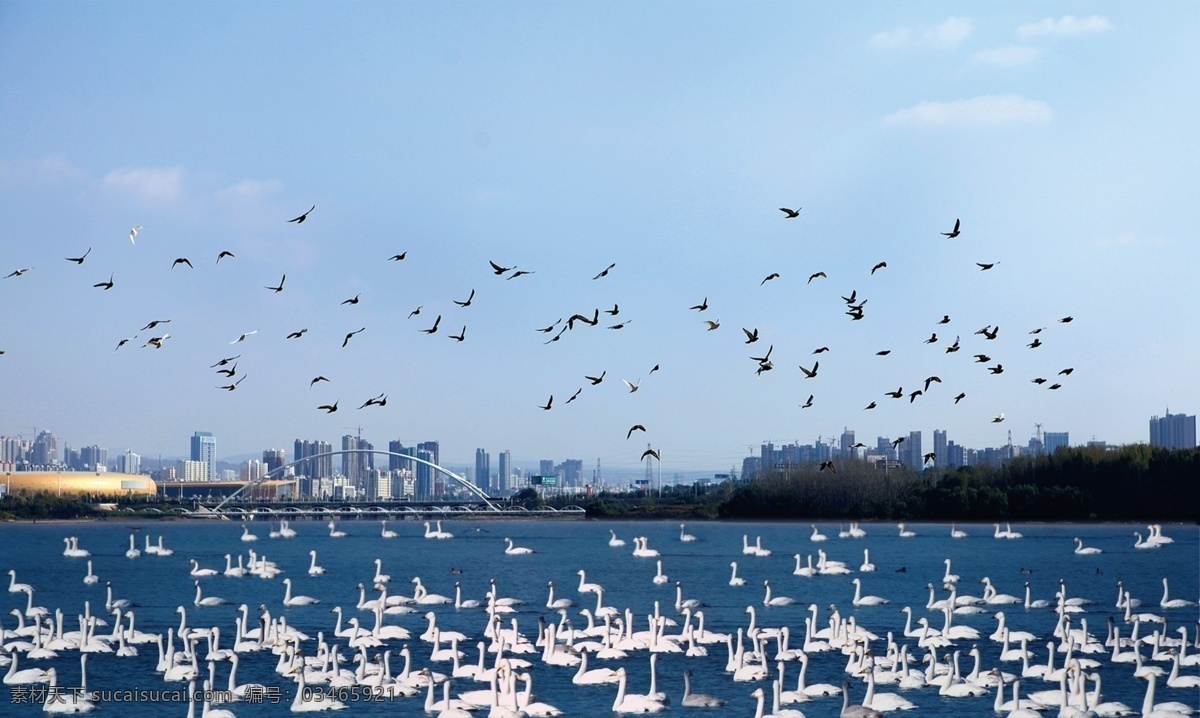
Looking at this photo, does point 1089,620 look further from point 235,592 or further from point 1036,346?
point 235,592

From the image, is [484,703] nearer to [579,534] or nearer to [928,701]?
[928,701]

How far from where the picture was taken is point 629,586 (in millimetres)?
70375

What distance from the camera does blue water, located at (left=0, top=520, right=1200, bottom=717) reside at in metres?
35.2

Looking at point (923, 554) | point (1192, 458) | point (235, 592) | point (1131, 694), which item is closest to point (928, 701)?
point (1131, 694)

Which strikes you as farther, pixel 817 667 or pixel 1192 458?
pixel 1192 458

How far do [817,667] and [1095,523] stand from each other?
367 ft

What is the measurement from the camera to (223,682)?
3544 centimetres

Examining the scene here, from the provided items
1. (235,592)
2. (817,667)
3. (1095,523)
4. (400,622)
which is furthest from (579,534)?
(817,667)

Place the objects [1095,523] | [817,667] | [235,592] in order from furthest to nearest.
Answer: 1. [1095,523]
2. [235,592]
3. [817,667]

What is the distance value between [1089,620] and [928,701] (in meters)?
20.8

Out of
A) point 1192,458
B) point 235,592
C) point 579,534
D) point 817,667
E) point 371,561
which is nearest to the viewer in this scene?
point 817,667

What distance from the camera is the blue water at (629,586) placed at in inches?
1387

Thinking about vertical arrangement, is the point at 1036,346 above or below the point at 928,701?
above

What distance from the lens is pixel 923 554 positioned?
328 ft
